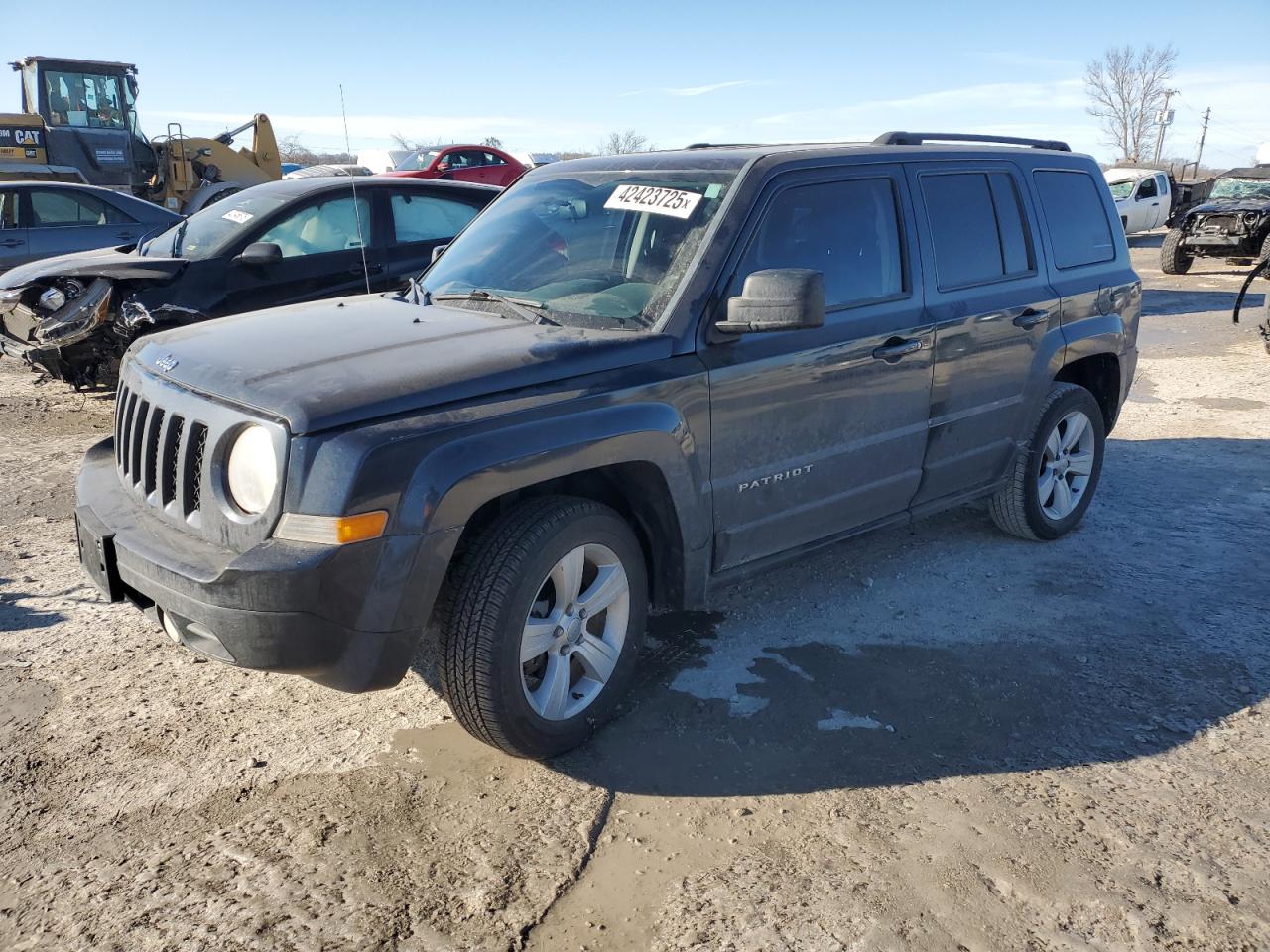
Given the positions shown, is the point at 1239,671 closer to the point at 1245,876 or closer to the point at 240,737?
the point at 1245,876

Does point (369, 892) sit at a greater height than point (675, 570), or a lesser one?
lesser

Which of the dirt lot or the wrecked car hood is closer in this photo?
the dirt lot

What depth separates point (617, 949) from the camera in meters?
2.47

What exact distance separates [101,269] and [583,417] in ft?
17.7

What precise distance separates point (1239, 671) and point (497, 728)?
285 centimetres

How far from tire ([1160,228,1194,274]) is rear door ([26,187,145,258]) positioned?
657 inches

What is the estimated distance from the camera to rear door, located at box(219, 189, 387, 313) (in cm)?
718

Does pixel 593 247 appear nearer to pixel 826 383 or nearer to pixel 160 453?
pixel 826 383

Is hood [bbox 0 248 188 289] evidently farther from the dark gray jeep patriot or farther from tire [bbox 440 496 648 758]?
tire [bbox 440 496 648 758]

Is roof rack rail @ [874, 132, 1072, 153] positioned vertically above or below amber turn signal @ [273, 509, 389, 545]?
above

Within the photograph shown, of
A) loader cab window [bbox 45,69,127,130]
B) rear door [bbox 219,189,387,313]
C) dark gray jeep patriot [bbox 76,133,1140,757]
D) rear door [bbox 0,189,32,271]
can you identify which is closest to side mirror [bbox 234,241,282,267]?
rear door [bbox 219,189,387,313]

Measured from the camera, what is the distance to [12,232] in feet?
32.6

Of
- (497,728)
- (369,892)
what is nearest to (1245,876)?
(497,728)

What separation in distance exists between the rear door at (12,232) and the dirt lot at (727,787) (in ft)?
21.4
